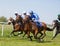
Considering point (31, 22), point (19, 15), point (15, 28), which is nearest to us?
point (31, 22)

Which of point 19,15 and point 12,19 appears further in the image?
point 12,19

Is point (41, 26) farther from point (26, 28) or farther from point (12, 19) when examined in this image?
point (12, 19)

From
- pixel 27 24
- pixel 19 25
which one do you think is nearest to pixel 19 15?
pixel 19 25

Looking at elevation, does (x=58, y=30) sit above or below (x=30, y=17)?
below

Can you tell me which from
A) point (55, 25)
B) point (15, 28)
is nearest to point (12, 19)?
point (15, 28)

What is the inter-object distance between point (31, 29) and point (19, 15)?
252 cm

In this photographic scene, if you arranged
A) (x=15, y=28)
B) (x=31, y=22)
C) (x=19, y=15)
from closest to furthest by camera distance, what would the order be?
1. (x=31, y=22)
2. (x=19, y=15)
3. (x=15, y=28)

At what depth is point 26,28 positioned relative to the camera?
17.3m

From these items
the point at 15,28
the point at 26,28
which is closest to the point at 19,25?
the point at 15,28

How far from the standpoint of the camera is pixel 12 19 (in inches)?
830

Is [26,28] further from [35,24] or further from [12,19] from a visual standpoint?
[12,19]

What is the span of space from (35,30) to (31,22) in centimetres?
62

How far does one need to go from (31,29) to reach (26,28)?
1.55 feet

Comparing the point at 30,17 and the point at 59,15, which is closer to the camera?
the point at 30,17
